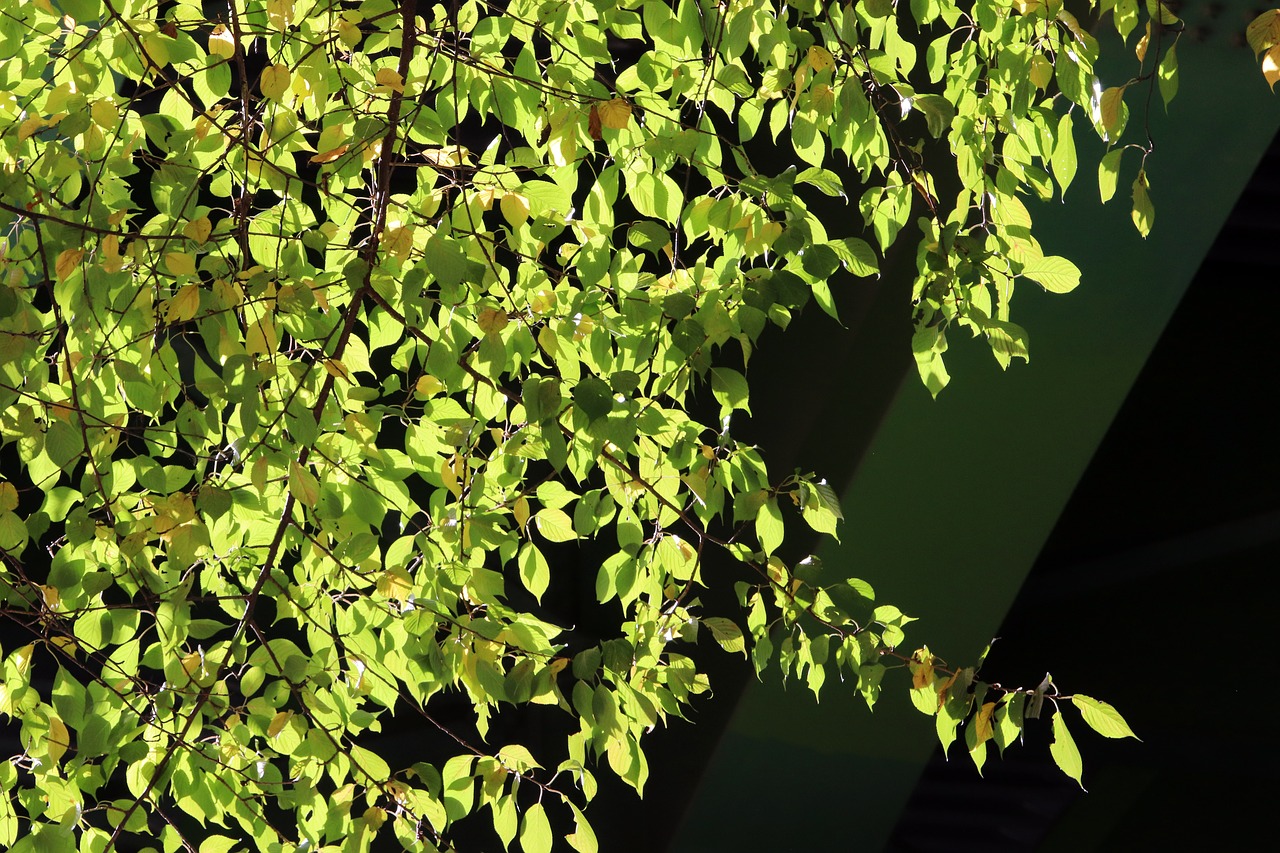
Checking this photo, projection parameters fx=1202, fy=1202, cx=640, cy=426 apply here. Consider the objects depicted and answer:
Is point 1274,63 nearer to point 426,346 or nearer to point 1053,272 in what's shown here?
point 1053,272

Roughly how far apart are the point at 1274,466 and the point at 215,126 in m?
4.94

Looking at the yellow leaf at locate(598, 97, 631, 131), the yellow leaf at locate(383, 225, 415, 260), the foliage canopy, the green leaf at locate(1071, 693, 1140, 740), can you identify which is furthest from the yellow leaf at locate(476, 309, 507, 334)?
the green leaf at locate(1071, 693, 1140, 740)

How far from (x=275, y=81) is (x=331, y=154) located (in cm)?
12

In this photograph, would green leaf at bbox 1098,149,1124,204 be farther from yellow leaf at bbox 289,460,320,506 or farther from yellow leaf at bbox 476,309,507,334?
yellow leaf at bbox 289,460,320,506

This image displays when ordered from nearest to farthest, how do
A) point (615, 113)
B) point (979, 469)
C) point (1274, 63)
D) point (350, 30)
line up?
point (1274, 63) < point (615, 113) < point (350, 30) < point (979, 469)

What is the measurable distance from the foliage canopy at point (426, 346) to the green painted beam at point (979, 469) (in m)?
1.10

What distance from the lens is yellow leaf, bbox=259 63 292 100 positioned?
1.57 metres

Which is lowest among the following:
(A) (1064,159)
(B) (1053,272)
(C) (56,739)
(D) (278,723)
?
(C) (56,739)

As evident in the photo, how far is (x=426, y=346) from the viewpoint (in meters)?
1.83

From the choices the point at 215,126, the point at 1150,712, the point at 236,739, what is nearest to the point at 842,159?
the point at 215,126

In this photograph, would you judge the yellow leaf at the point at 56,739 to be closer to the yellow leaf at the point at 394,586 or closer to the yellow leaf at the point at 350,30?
the yellow leaf at the point at 394,586

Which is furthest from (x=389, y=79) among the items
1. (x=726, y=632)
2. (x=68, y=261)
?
(x=726, y=632)

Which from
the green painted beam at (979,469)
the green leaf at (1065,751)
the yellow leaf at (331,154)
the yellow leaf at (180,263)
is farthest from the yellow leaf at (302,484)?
the green painted beam at (979,469)

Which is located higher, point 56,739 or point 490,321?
point 490,321
